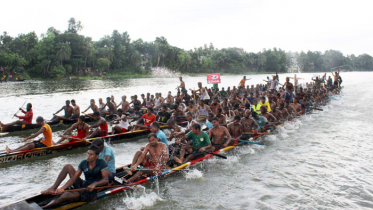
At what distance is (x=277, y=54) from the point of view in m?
116

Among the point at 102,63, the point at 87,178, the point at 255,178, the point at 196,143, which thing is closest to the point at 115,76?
the point at 102,63

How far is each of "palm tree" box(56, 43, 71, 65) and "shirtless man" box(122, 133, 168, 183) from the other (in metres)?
54.7

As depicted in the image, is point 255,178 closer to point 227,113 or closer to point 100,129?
point 227,113

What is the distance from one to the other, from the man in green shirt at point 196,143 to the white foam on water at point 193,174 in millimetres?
404

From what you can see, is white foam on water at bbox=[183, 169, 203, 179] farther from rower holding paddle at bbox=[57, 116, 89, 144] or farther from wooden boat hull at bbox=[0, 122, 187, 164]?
rower holding paddle at bbox=[57, 116, 89, 144]

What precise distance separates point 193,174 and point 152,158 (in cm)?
175

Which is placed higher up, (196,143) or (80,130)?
(80,130)

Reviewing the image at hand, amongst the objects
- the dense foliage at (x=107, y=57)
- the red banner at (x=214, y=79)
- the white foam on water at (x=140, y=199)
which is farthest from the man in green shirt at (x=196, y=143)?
the dense foliage at (x=107, y=57)

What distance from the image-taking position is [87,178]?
5.64m

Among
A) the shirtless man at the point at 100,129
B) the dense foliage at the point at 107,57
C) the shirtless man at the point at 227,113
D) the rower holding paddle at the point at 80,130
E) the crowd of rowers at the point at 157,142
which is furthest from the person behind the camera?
the dense foliage at the point at 107,57

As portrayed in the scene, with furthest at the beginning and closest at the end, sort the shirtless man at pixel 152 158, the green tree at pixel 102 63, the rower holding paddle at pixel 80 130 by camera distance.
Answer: the green tree at pixel 102 63 < the rower holding paddle at pixel 80 130 < the shirtless man at pixel 152 158

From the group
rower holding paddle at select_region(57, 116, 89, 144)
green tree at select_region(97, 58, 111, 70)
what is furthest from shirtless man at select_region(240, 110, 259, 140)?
green tree at select_region(97, 58, 111, 70)

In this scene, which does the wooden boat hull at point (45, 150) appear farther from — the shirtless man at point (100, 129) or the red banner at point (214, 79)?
the red banner at point (214, 79)

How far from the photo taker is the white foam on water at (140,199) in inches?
242
